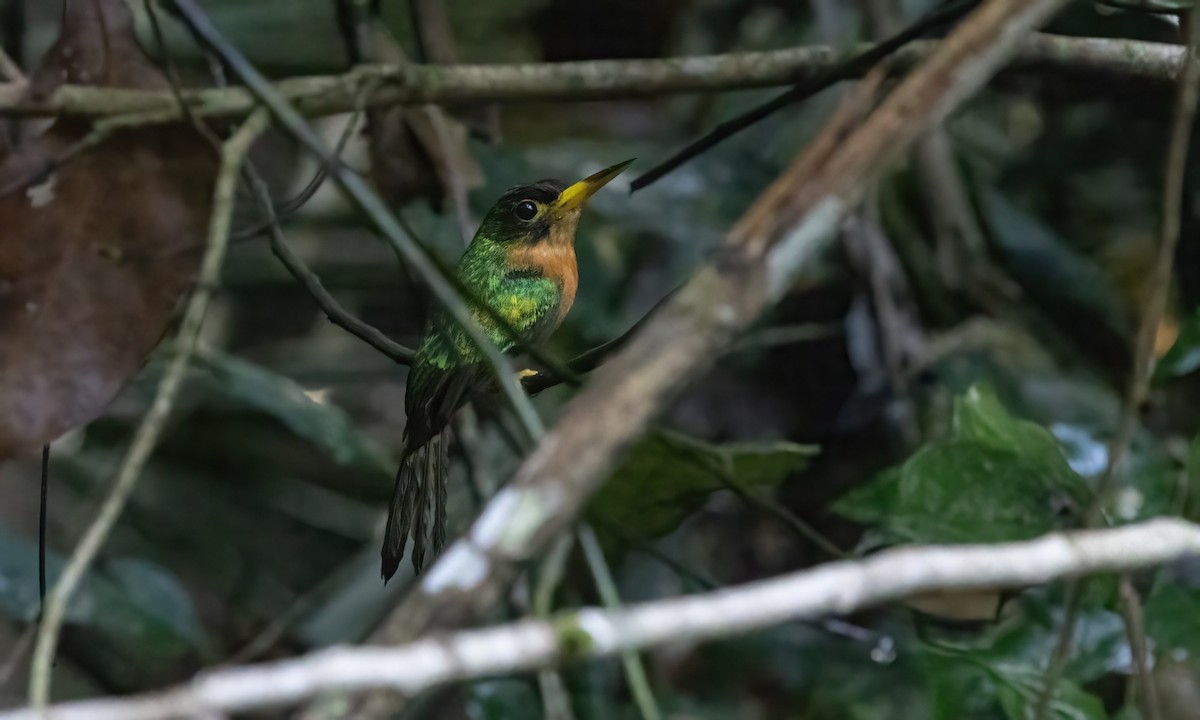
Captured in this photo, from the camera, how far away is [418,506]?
2.29 feet

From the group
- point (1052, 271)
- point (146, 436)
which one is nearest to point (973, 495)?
point (146, 436)

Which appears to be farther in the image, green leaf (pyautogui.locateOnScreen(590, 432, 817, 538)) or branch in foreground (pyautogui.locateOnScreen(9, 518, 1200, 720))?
green leaf (pyautogui.locateOnScreen(590, 432, 817, 538))

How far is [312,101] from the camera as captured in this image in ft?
3.74

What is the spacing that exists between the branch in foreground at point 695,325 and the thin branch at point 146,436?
0.53 ft

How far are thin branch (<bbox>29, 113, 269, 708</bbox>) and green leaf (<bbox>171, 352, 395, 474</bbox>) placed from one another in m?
0.55

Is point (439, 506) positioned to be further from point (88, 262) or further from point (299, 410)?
point (299, 410)

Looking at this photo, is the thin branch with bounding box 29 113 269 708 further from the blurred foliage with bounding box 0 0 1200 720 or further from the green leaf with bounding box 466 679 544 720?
the green leaf with bounding box 466 679 544 720

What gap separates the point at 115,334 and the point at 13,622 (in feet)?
2.90

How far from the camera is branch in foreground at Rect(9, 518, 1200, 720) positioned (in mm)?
495

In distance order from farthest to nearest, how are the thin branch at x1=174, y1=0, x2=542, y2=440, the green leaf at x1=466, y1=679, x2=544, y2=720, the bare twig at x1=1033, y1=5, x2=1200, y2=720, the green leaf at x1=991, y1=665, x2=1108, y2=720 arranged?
1. the green leaf at x1=466, y1=679, x2=544, y2=720
2. the green leaf at x1=991, y1=665, x2=1108, y2=720
3. the bare twig at x1=1033, y1=5, x2=1200, y2=720
4. the thin branch at x1=174, y1=0, x2=542, y2=440

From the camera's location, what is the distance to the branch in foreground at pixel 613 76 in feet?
3.73

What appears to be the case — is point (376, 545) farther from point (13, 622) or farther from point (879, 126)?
point (879, 126)

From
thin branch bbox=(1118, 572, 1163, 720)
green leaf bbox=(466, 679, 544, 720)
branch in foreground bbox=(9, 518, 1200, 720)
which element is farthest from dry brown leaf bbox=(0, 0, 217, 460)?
thin branch bbox=(1118, 572, 1163, 720)

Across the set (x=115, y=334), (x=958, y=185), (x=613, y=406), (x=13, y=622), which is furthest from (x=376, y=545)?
(x=613, y=406)
